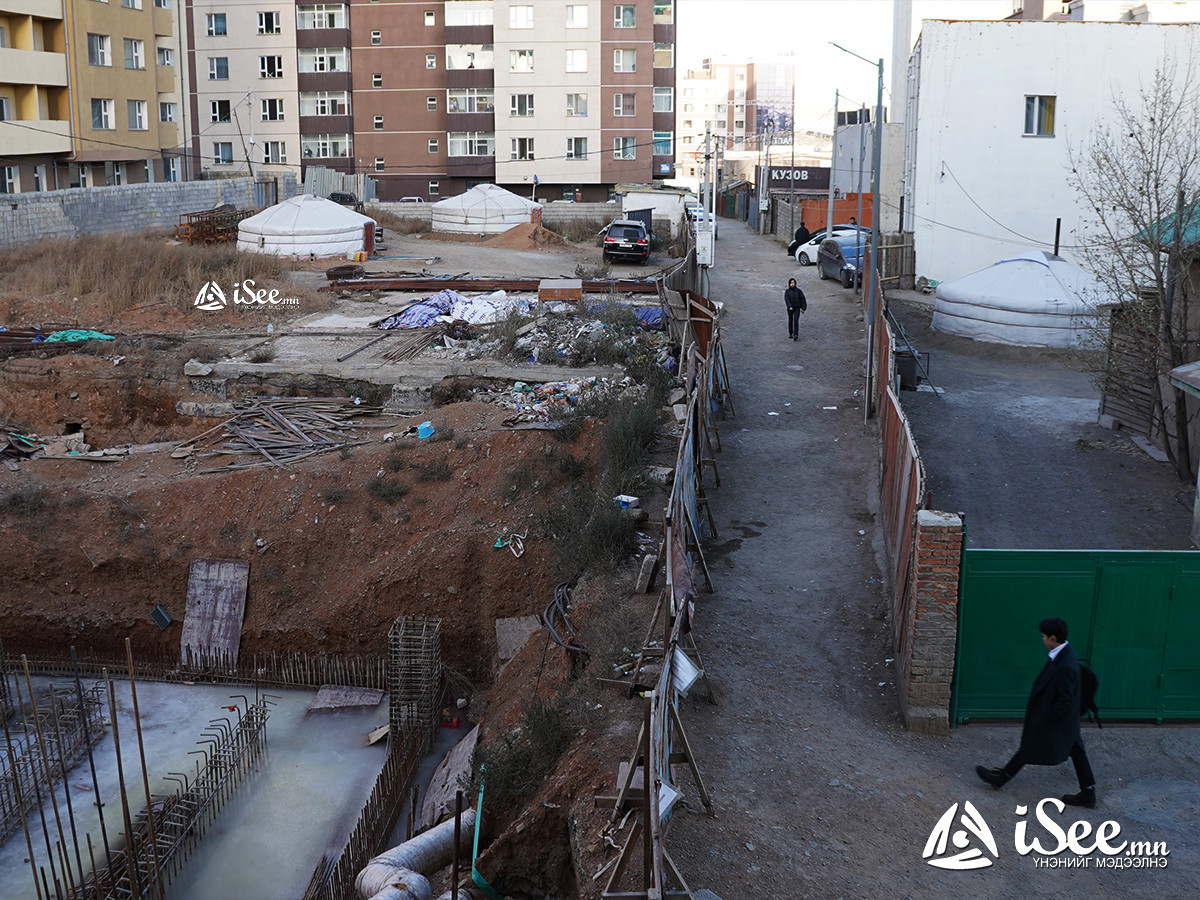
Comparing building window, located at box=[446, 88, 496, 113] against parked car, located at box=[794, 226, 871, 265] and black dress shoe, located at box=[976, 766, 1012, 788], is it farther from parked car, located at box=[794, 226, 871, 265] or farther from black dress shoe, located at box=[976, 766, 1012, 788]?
black dress shoe, located at box=[976, 766, 1012, 788]

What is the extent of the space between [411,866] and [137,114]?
42.2 meters

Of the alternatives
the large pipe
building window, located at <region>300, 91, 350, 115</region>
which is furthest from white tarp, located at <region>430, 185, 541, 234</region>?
the large pipe

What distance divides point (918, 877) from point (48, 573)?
605 inches

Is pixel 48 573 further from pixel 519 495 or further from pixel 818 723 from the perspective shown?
pixel 818 723

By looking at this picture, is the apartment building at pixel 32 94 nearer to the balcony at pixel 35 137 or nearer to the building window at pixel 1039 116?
the balcony at pixel 35 137

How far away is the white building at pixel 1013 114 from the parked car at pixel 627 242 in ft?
31.8

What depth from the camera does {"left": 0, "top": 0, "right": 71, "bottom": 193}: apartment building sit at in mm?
36531

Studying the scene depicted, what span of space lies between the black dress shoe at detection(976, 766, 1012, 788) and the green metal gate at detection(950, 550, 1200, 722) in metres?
1.07

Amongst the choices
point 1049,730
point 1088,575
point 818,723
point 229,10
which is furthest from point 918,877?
point 229,10

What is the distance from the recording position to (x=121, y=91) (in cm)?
4269

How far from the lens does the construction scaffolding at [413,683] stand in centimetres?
1477

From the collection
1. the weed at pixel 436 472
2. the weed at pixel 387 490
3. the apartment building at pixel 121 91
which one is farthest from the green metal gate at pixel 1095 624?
the apartment building at pixel 121 91

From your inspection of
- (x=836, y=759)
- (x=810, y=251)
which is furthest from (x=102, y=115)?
(x=836, y=759)

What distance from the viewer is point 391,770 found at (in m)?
13.6
